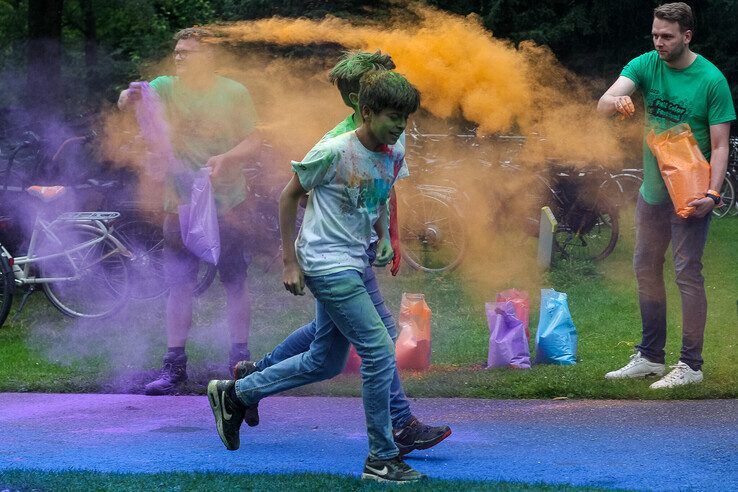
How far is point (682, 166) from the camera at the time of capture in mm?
5984

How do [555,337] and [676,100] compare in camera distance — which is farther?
[555,337]

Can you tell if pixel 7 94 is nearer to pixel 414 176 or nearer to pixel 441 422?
pixel 414 176

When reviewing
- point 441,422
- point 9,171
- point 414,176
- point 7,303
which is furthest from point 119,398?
point 414,176

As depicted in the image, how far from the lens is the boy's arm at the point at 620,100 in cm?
591

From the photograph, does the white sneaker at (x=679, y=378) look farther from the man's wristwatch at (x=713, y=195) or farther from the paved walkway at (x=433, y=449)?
the man's wristwatch at (x=713, y=195)

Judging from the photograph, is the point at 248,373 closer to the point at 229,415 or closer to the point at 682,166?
the point at 229,415

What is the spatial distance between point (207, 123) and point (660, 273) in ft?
9.01

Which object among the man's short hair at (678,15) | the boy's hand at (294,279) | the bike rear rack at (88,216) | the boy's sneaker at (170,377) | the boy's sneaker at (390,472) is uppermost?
the man's short hair at (678,15)

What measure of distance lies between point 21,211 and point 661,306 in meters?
5.27

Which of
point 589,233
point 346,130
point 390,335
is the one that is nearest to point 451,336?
point 390,335

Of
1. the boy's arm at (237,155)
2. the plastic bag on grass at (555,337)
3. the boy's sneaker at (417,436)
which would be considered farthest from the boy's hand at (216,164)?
the plastic bag on grass at (555,337)

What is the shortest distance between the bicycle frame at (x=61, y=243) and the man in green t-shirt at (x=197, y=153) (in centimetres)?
249

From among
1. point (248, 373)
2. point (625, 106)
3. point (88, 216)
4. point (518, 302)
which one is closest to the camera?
point (248, 373)

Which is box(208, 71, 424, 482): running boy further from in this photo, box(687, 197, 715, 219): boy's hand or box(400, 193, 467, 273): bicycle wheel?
box(400, 193, 467, 273): bicycle wheel
